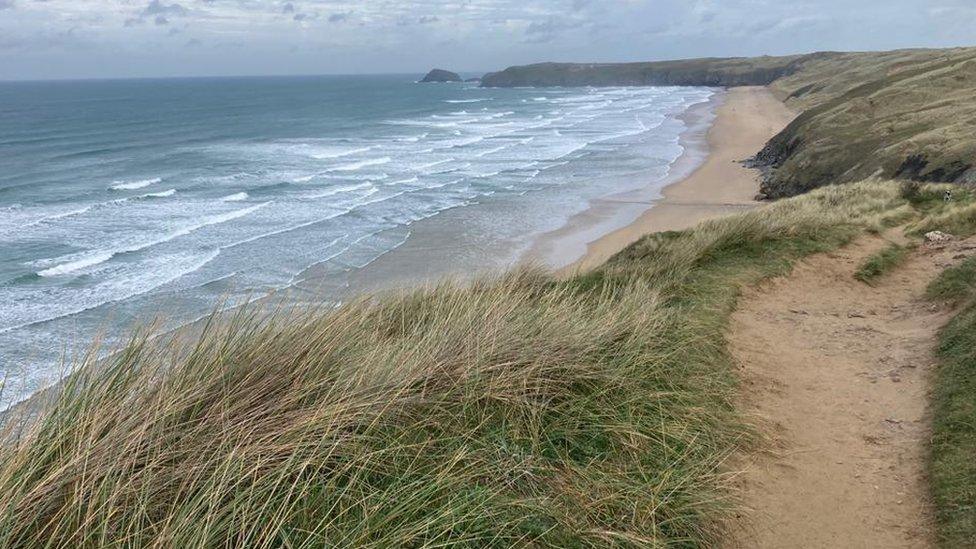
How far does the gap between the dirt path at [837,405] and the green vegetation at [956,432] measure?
4.8 inches

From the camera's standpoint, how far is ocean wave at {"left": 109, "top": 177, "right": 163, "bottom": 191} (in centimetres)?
3431

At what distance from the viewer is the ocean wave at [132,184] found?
113ft

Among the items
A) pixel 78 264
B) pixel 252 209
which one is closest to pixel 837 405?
pixel 78 264

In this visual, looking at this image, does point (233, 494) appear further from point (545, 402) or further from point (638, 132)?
point (638, 132)

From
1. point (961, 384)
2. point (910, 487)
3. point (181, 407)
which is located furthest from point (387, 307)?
point (961, 384)

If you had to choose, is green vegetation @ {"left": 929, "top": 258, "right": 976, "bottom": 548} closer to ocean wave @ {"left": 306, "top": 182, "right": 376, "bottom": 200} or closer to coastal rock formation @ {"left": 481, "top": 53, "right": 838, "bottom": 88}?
ocean wave @ {"left": 306, "top": 182, "right": 376, "bottom": 200}

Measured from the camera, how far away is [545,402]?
4.86 metres

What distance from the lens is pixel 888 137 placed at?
28875 mm

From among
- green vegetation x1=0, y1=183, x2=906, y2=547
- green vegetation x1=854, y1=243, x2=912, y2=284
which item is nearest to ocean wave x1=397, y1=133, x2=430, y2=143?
green vegetation x1=854, y1=243, x2=912, y2=284

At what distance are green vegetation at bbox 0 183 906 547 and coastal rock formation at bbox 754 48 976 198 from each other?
17.0 meters

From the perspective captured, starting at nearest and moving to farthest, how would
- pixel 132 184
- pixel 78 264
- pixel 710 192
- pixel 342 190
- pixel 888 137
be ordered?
pixel 78 264 → pixel 888 137 → pixel 710 192 → pixel 342 190 → pixel 132 184

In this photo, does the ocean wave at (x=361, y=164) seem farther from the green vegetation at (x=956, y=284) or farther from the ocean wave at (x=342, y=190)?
the green vegetation at (x=956, y=284)

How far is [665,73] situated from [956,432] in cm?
16813

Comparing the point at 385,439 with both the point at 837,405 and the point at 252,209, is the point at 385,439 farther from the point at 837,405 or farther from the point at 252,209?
the point at 252,209
